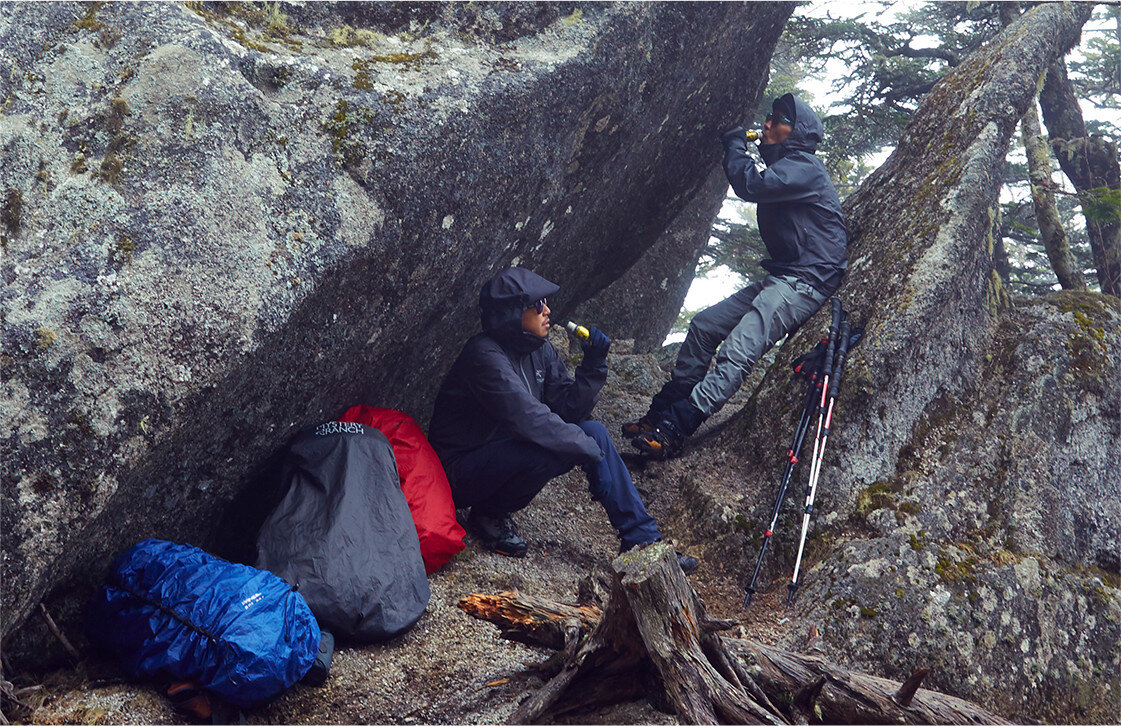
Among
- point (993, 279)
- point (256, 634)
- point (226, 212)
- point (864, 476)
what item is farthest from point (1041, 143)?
point (256, 634)

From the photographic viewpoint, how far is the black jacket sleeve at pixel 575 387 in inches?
290

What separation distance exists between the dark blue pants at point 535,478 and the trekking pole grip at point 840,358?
2.18 m

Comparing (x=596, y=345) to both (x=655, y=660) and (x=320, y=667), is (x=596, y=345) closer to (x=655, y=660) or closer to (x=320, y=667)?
(x=655, y=660)

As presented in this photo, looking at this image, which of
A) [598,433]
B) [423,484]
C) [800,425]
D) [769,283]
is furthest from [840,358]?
[423,484]

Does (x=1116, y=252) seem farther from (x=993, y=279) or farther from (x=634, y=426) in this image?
(x=634, y=426)

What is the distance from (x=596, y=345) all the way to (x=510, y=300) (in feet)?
3.31

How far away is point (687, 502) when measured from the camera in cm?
789

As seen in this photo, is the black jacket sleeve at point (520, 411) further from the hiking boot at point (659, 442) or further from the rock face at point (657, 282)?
the rock face at point (657, 282)

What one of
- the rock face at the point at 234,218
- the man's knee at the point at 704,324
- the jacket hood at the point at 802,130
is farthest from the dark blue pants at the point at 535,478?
the jacket hood at the point at 802,130

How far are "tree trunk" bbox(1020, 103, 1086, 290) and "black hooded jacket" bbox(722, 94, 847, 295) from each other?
374 cm

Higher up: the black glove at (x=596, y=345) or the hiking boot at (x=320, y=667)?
the black glove at (x=596, y=345)

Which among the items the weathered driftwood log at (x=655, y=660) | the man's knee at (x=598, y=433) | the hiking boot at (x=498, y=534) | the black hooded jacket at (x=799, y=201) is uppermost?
the black hooded jacket at (x=799, y=201)

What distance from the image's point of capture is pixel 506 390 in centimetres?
649

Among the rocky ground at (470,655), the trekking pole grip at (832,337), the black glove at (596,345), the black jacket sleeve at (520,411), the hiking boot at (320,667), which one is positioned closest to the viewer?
the rocky ground at (470,655)
